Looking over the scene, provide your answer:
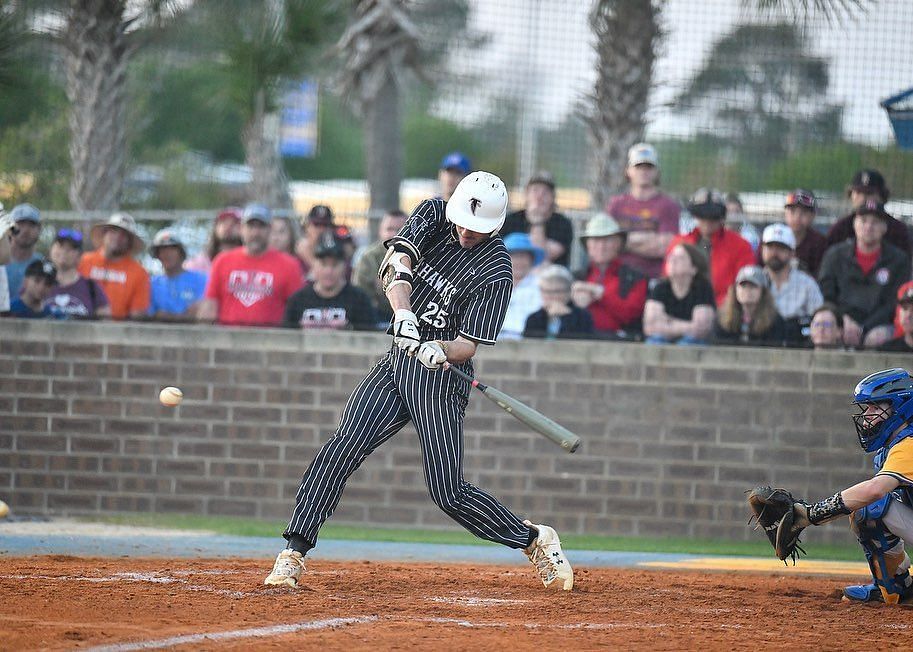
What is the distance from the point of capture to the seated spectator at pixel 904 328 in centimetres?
1036

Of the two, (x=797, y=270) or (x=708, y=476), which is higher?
(x=797, y=270)

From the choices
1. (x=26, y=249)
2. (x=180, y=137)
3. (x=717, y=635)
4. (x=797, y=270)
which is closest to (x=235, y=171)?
(x=180, y=137)

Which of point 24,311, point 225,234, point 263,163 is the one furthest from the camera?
point 263,163

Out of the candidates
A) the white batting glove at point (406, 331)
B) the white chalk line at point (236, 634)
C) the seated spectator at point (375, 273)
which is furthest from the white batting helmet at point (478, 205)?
the seated spectator at point (375, 273)

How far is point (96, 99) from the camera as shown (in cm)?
1438

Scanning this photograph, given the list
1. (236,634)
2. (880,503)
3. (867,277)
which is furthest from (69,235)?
(880,503)

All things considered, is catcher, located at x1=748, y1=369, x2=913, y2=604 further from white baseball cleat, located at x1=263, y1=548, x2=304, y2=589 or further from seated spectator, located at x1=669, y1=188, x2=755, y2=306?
seated spectator, located at x1=669, y1=188, x2=755, y2=306

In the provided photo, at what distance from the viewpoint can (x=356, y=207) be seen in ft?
62.0

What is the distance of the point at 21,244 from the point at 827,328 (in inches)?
272

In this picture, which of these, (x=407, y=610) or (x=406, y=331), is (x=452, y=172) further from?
(x=407, y=610)

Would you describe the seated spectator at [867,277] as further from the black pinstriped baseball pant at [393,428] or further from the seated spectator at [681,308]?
the black pinstriped baseball pant at [393,428]

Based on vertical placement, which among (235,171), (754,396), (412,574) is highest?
(235,171)

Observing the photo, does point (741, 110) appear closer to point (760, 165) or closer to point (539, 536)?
point (760, 165)

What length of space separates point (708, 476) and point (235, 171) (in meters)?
22.0
